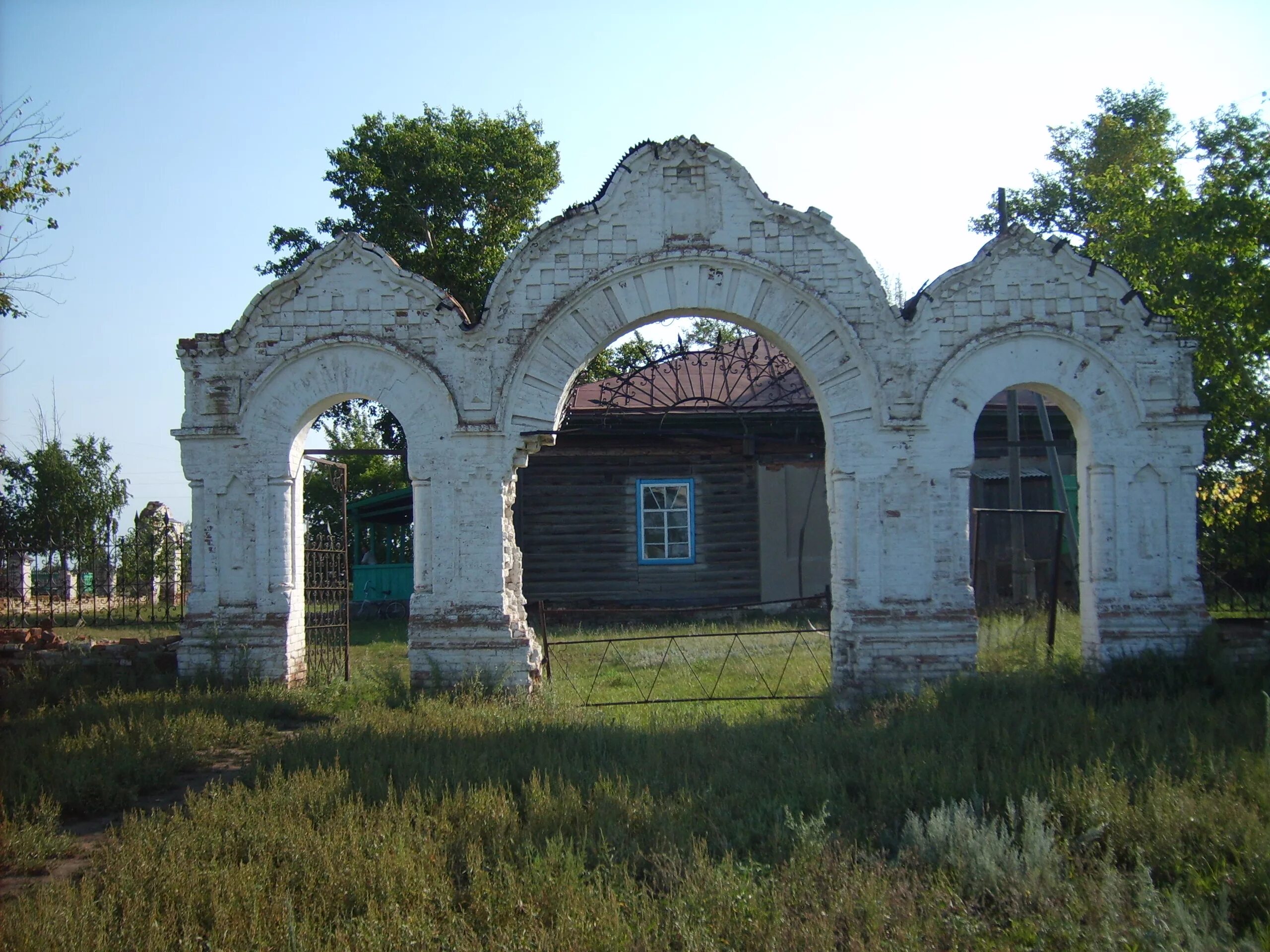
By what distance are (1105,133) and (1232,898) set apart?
76.9 ft

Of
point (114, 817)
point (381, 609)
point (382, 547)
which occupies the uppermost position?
point (382, 547)

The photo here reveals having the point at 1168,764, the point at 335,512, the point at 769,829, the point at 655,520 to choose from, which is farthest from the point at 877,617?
the point at 335,512

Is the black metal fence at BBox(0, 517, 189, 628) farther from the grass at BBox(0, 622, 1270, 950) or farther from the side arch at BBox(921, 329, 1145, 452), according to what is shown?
the side arch at BBox(921, 329, 1145, 452)

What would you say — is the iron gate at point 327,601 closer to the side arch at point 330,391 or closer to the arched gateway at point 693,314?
the side arch at point 330,391

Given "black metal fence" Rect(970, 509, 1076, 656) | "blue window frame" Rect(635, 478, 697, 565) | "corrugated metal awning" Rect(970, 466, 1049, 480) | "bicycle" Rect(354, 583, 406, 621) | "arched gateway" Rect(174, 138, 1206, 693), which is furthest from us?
"bicycle" Rect(354, 583, 406, 621)

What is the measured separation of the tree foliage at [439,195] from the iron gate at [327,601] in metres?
11.0

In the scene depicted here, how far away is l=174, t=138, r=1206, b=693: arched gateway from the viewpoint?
32.8 ft

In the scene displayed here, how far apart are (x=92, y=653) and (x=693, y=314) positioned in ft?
24.4

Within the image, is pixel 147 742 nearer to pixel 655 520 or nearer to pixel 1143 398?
pixel 1143 398

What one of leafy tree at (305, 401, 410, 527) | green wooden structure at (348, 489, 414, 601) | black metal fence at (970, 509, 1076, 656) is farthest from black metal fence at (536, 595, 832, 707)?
leafy tree at (305, 401, 410, 527)

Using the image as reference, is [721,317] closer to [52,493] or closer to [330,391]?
[330,391]

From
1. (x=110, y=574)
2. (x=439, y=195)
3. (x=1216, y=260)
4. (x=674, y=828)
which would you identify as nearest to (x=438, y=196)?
(x=439, y=195)

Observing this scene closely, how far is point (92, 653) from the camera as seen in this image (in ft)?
35.8

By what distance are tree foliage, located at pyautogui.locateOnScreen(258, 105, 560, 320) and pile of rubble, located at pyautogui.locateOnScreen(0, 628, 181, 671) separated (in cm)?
1232
